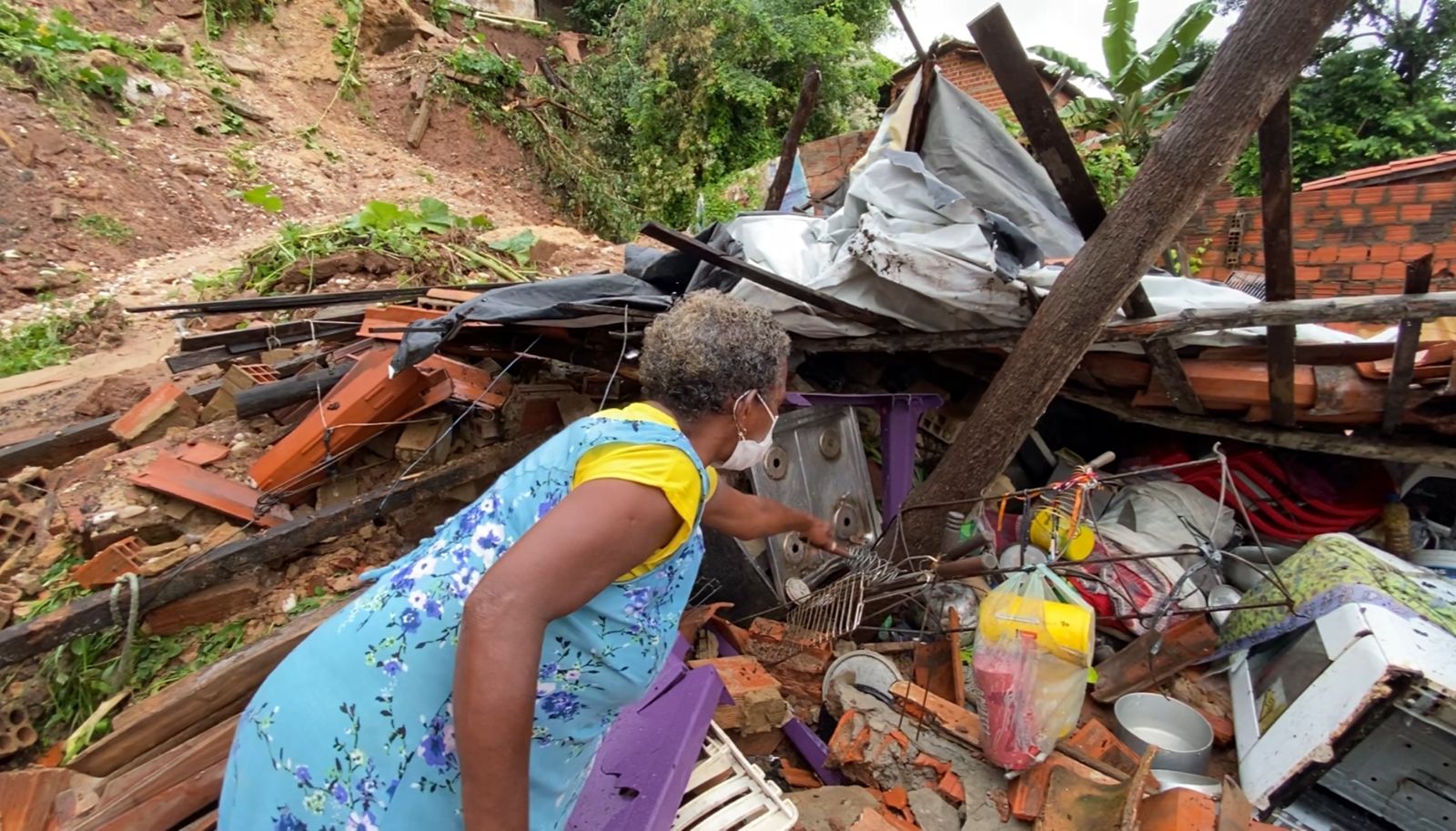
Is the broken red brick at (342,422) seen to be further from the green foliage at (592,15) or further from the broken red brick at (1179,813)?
the green foliage at (592,15)

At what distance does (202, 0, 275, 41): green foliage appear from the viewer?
10195 millimetres

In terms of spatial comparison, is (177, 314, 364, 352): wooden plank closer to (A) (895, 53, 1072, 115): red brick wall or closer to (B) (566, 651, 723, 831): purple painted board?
(B) (566, 651, 723, 831): purple painted board

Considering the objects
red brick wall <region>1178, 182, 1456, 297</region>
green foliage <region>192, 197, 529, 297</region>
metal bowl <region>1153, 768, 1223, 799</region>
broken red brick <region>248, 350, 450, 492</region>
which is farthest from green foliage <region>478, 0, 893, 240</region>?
metal bowl <region>1153, 768, 1223, 799</region>

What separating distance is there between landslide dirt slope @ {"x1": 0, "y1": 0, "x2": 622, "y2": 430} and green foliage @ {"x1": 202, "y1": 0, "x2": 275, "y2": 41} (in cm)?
13

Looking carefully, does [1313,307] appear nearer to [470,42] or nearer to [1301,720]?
[1301,720]

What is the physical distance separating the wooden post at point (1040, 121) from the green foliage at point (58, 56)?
9.87 metres

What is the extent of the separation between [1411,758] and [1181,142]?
214cm

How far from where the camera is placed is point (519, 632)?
106 cm

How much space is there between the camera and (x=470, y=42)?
12359 millimetres

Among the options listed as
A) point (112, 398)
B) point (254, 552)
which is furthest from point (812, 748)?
point (112, 398)

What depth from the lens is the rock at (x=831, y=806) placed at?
233cm

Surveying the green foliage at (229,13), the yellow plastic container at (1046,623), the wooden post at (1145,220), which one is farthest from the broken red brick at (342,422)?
the green foliage at (229,13)

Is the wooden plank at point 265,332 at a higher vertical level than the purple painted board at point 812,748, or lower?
higher

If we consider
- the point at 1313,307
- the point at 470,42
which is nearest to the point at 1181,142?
the point at 1313,307
